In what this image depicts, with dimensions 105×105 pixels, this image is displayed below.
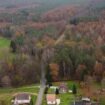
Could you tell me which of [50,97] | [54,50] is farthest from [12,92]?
[54,50]

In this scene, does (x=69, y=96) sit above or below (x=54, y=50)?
below

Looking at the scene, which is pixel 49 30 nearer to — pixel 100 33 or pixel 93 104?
pixel 100 33

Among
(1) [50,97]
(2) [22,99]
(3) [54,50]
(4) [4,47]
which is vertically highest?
(3) [54,50]

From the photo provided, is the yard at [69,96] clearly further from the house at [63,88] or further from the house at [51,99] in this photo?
the house at [63,88]

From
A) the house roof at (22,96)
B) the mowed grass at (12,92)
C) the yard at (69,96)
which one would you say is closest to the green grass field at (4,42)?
the mowed grass at (12,92)

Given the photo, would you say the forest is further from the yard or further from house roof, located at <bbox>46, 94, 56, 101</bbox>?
house roof, located at <bbox>46, 94, 56, 101</bbox>

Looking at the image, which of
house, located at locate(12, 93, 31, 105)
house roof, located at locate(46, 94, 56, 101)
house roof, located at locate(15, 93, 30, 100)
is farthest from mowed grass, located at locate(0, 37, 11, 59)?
house roof, located at locate(46, 94, 56, 101)

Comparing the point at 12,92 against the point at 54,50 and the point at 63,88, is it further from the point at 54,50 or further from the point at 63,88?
the point at 54,50
